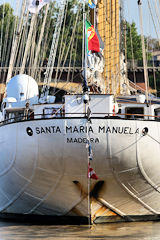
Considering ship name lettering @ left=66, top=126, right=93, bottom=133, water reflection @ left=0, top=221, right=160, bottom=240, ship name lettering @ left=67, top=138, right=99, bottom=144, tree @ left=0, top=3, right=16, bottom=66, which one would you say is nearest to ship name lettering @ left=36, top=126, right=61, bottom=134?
ship name lettering @ left=66, top=126, right=93, bottom=133

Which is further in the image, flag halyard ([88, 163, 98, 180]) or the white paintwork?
the white paintwork

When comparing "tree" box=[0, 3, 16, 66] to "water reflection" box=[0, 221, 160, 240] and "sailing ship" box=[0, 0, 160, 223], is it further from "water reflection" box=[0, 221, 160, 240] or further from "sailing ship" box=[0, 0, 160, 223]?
"water reflection" box=[0, 221, 160, 240]

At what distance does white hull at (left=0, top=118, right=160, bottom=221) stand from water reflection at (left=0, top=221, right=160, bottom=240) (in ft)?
3.45

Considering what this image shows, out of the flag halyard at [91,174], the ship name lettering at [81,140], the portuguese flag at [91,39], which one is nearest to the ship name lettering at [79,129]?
the ship name lettering at [81,140]

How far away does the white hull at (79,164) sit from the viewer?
20.7 meters

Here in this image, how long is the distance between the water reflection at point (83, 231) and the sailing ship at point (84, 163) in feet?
3.15

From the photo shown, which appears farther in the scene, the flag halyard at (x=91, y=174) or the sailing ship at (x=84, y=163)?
the sailing ship at (x=84, y=163)

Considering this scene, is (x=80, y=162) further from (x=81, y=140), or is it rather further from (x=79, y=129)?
(x=79, y=129)

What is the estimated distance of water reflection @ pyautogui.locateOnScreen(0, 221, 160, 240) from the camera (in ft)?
61.5

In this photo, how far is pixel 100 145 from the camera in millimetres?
20578

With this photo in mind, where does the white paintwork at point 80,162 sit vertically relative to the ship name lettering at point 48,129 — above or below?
below

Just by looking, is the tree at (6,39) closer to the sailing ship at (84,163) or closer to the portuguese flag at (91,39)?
the portuguese flag at (91,39)

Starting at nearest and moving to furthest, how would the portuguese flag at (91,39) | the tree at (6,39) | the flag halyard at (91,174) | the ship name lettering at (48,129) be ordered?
the flag halyard at (91,174), the ship name lettering at (48,129), the portuguese flag at (91,39), the tree at (6,39)

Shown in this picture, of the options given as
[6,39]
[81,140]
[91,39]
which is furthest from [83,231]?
[6,39]
